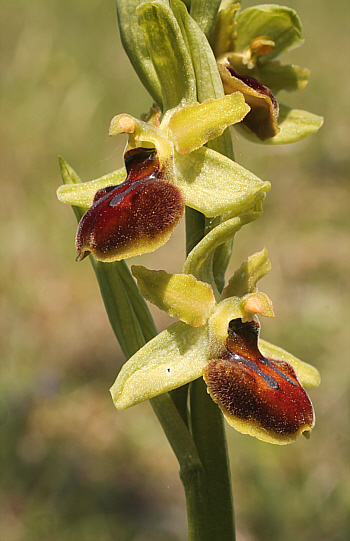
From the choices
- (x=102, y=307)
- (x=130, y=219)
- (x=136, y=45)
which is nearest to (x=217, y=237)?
(x=130, y=219)

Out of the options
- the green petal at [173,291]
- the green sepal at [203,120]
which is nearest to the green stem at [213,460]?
the green petal at [173,291]

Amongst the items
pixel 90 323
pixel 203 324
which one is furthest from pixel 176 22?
pixel 90 323

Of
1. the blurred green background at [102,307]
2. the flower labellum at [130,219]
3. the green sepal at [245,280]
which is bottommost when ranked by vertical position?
the blurred green background at [102,307]

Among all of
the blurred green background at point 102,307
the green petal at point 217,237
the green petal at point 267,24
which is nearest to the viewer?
the green petal at point 217,237

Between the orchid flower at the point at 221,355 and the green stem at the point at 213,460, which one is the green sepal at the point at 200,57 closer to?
the orchid flower at the point at 221,355

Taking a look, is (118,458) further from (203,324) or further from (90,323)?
(203,324)

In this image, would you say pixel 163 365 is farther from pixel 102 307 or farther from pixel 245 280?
pixel 102 307

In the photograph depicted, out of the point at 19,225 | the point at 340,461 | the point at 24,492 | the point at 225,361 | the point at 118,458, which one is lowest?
the point at 340,461
